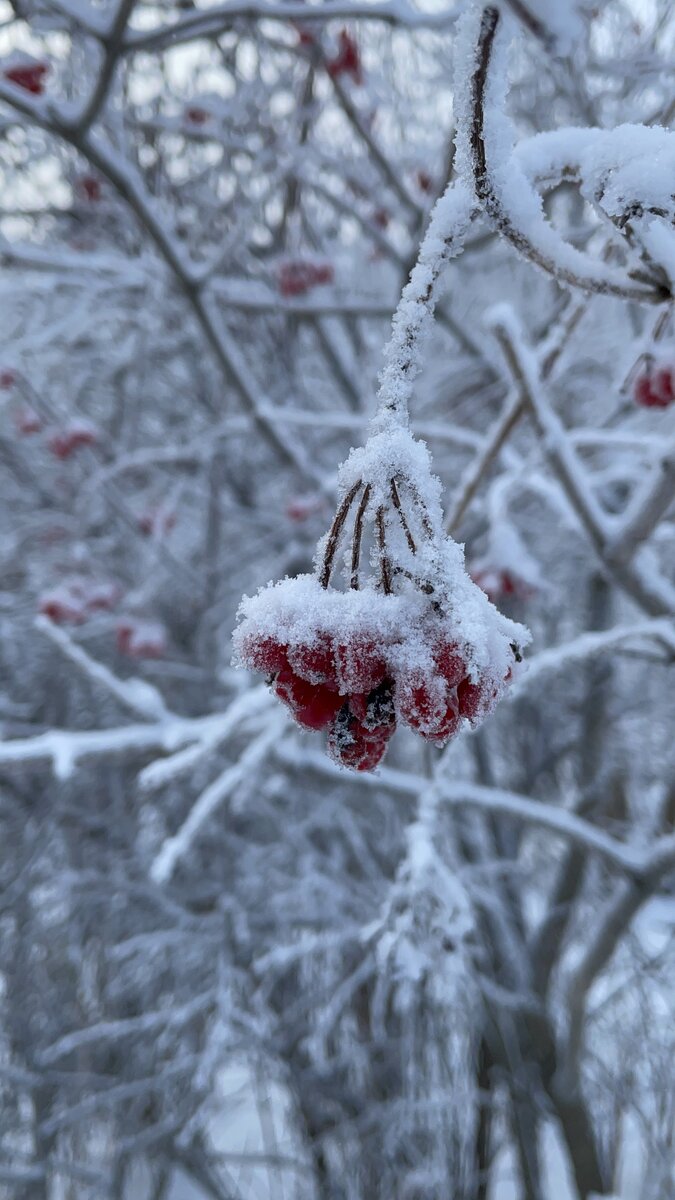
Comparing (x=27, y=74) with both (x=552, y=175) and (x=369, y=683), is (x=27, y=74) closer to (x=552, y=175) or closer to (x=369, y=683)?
(x=552, y=175)

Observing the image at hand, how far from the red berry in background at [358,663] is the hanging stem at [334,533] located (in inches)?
2.6

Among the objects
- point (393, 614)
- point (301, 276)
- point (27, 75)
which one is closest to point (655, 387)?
point (393, 614)

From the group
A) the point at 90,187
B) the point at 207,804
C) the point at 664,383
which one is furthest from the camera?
the point at 90,187

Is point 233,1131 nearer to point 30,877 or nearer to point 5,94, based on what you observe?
point 30,877

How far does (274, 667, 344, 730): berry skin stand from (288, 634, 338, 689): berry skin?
0.06 ft

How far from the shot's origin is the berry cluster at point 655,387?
4.32ft

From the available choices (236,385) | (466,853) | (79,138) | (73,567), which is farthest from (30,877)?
(79,138)

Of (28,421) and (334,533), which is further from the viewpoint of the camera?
(28,421)

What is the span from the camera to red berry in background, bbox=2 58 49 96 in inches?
84.5

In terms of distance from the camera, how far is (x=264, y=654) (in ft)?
2.36

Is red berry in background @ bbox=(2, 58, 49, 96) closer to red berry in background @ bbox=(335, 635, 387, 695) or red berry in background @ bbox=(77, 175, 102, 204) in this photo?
red berry in background @ bbox=(77, 175, 102, 204)

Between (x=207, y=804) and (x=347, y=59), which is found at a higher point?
(x=347, y=59)

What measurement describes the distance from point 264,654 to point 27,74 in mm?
2172

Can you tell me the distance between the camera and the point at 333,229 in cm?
498
